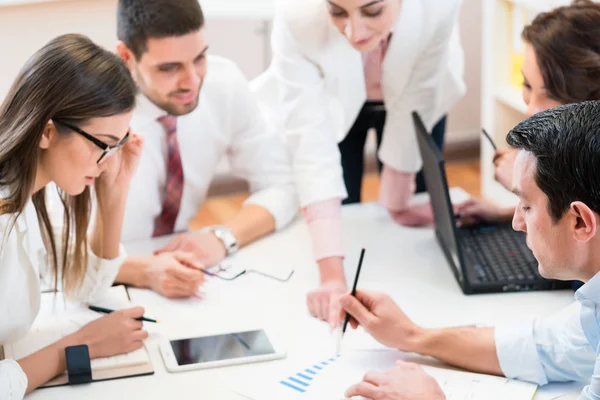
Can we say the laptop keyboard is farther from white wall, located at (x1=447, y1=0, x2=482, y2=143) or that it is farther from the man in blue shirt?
white wall, located at (x1=447, y1=0, x2=482, y2=143)

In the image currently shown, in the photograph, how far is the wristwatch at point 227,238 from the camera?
1.97 metres

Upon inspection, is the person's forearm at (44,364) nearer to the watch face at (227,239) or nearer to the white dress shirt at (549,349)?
the watch face at (227,239)

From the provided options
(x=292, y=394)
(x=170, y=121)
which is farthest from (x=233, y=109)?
(x=292, y=394)

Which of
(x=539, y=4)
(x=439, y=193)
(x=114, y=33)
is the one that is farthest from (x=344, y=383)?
(x=114, y=33)

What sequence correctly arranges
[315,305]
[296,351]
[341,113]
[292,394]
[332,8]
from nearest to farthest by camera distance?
[292,394]
[296,351]
[315,305]
[332,8]
[341,113]

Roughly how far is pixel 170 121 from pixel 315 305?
662mm

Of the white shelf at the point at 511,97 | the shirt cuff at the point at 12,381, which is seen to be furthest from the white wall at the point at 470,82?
the shirt cuff at the point at 12,381

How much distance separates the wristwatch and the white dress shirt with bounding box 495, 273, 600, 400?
0.68 metres

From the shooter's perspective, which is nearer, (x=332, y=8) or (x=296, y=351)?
(x=296, y=351)

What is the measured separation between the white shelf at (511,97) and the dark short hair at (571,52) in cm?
101

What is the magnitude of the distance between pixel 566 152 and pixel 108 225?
0.98m

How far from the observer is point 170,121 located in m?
2.12

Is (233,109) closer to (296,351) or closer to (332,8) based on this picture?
(332,8)

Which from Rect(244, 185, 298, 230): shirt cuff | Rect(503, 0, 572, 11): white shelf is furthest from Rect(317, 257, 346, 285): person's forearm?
Rect(503, 0, 572, 11): white shelf
